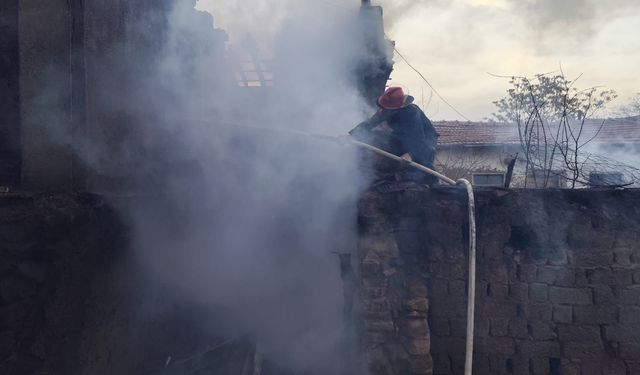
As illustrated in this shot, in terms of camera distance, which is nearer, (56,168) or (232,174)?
(56,168)

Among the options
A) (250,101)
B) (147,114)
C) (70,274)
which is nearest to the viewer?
(70,274)

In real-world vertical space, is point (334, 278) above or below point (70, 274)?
below

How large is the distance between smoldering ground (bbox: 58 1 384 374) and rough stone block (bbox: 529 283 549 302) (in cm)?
193

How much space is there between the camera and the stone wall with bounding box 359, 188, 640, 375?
4.26 meters

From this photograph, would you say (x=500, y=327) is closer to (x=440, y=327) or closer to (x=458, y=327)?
(x=458, y=327)

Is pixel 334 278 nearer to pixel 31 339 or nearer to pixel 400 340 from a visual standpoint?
pixel 400 340

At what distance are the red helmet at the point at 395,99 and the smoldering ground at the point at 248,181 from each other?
74 centimetres

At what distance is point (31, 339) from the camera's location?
3.83 metres

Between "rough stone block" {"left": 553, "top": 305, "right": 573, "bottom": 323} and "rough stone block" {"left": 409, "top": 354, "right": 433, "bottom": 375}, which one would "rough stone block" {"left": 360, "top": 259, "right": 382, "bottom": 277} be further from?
"rough stone block" {"left": 553, "top": 305, "right": 573, "bottom": 323}

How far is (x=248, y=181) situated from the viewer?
6203mm

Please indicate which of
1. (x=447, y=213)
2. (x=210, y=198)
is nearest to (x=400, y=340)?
(x=447, y=213)

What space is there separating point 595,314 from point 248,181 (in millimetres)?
4064

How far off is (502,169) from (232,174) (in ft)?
37.6

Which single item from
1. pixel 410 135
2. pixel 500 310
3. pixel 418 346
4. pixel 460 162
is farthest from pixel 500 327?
pixel 460 162
